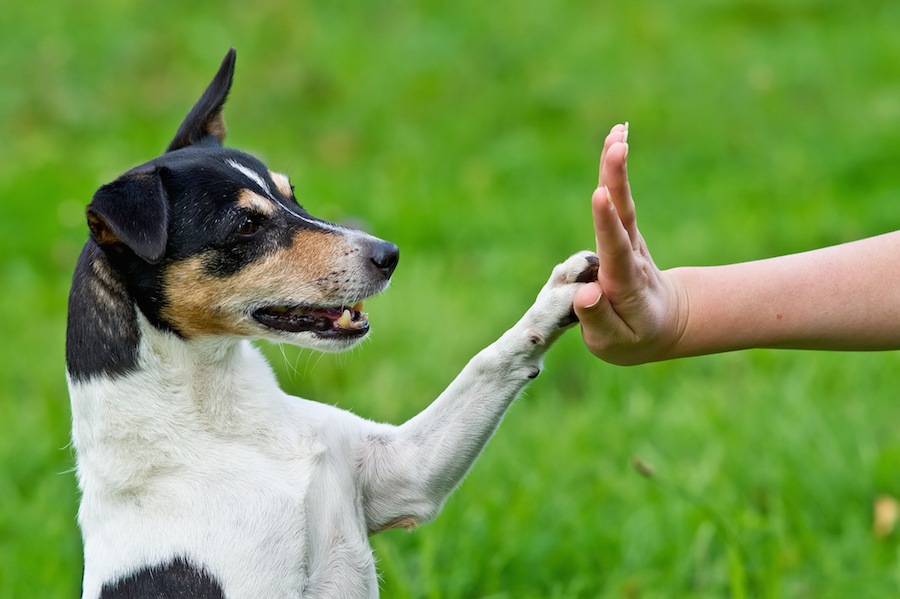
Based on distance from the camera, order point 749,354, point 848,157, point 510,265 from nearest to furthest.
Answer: point 749,354 → point 510,265 → point 848,157

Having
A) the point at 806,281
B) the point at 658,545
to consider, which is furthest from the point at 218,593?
the point at 658,545

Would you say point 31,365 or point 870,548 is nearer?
point 870,548

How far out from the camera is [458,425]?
111 inches

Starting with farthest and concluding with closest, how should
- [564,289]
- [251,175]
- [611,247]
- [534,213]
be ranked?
[534,213]
[251,175]
[564,289]
[611,247]

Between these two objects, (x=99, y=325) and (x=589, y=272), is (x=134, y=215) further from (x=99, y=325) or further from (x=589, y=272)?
(x=589, y=272)

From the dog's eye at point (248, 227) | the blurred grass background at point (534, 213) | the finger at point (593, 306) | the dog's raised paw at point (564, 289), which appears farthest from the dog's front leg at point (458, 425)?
the blurred grass background at point (534, 213)

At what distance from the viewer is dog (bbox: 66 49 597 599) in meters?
2.68

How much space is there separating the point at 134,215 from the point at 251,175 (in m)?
0.43

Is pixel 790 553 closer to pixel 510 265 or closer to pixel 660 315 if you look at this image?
pixel 660 315

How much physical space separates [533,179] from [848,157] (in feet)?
6.54

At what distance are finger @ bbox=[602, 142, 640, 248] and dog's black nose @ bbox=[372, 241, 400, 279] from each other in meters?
0.69

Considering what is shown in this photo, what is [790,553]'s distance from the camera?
389 cm

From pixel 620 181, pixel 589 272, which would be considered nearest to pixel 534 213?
pixel 589 272

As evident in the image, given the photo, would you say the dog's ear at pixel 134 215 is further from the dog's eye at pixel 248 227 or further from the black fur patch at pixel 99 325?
the dog's eye at pixel 248 227
